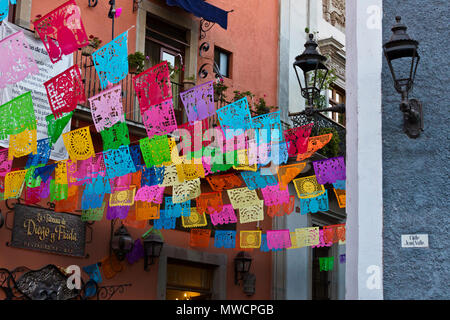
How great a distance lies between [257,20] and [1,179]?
7716mm

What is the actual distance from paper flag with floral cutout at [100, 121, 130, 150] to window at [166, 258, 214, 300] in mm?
4938

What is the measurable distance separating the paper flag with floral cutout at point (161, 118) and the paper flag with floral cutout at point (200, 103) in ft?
0.80

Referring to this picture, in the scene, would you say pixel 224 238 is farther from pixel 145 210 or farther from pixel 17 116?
pixel 17 116

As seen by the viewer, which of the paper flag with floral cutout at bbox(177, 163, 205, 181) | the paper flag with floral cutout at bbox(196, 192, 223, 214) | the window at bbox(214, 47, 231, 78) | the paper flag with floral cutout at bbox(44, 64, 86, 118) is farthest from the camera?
→ the window at bbox(214, 47, 231, 78)

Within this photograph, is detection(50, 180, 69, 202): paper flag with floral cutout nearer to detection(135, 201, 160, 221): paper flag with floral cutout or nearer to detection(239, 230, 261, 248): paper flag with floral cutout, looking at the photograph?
detection(135, 201, 160, 221): paper flag with floral cutout

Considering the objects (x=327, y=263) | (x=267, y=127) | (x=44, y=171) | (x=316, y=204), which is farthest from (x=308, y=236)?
(x=44, y=171)

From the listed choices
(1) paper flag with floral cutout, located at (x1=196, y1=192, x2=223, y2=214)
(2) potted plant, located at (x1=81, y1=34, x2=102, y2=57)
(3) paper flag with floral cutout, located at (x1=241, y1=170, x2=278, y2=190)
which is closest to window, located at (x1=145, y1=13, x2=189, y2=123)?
(2) potted plant, located at (x1=81, y1=34, x2=102, y2=57)

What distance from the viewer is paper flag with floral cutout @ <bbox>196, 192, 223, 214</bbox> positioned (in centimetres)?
1245

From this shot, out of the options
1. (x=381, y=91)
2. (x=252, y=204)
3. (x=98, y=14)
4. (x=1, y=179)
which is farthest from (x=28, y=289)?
(x=381, y=91)

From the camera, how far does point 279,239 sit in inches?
518

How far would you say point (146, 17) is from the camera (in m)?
14.7

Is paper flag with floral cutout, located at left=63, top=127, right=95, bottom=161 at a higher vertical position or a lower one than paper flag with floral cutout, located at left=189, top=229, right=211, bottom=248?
higher

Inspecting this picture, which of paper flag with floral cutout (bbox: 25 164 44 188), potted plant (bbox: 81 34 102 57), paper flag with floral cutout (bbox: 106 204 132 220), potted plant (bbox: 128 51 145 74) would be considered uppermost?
potted plant (bbox: 81 34 102 57)

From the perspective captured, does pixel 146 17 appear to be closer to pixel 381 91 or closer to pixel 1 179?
pixel 1 179
